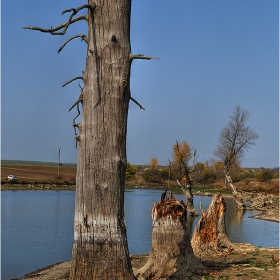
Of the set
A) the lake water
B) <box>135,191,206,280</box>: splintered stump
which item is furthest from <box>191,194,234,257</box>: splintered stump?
the lake water

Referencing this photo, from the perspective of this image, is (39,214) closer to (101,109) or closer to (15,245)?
(15,245)

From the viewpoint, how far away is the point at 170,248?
831 centimetres

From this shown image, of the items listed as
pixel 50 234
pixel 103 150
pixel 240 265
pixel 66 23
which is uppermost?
pixel 66 23

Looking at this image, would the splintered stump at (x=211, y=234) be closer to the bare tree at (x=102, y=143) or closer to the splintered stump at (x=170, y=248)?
the splintered stump at (x=170, y=248)

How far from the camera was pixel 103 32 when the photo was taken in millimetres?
5660

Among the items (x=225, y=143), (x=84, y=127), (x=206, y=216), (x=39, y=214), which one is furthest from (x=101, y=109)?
(x=225, y=143)

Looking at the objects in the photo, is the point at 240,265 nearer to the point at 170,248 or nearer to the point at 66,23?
the point at 170,248

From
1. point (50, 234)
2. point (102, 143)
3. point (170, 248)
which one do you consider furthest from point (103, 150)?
point (50, 234)

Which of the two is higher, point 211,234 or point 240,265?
point 211,234

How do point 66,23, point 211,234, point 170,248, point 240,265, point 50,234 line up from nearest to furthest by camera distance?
point 66,23 < point 170,248 < point 240,265 < point 211,234 < point 50,234

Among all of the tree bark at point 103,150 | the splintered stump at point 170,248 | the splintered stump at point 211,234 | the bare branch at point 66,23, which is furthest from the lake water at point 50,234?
the bare branch at point 66,23

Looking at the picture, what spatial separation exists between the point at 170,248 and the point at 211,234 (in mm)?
3624

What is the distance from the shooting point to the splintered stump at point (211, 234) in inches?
451

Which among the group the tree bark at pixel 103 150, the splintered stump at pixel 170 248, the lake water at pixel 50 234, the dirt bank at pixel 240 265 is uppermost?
the tree bark at pixel 103 150
